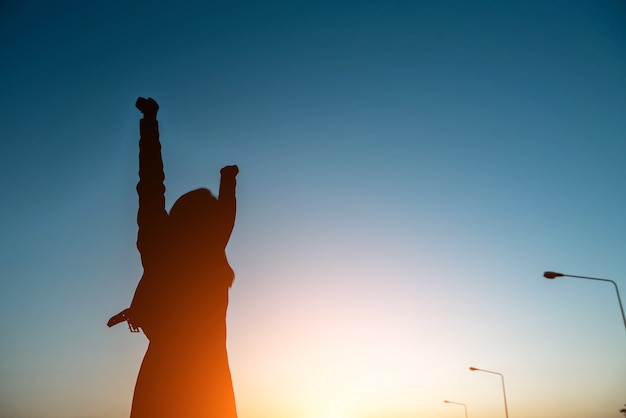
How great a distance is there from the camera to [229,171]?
11.6 meters

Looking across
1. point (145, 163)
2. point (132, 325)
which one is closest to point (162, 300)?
point (132, 325)

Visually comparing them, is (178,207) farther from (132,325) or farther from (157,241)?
(132,325)

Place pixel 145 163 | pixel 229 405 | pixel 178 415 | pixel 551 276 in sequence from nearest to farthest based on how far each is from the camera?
pixel 178 415
pixel 229 405
pixel 145 163
pixel 551 276

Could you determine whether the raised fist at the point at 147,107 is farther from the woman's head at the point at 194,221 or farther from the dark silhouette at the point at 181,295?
the woman's head at the point at 194,221

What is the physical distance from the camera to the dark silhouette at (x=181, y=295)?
10.4 metres

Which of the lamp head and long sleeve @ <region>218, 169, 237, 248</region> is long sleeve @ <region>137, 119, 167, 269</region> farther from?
the lamp head

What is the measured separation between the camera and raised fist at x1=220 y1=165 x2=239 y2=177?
11586mm

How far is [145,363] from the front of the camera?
10977 millimetres

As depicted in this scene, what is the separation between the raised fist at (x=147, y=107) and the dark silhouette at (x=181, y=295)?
0.02 meters

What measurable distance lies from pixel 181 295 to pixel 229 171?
3.27m

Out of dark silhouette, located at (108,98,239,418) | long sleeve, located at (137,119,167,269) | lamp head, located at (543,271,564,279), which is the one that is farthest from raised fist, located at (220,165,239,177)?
lamp head, located at (543,271,564,279)

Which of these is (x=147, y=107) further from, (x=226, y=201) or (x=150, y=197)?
(x=226, y=201)

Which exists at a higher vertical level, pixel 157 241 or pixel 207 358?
pixel 157 241

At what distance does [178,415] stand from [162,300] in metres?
2.61
